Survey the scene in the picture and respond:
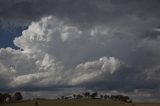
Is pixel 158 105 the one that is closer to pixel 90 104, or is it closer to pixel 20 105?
pixel 90 104

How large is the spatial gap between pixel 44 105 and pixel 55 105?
235 inches

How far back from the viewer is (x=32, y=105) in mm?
163250

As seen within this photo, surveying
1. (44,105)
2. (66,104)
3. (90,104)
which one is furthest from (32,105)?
(90,104)

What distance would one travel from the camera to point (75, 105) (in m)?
166

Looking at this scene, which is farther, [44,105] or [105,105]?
[105,105]

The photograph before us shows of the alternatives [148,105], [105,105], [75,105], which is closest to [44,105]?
[75,105]

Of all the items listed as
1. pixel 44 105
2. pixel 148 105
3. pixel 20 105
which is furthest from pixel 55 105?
pixel 148 105

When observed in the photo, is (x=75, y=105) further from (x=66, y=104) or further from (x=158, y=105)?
(x=158, y=105)

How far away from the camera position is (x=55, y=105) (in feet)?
540

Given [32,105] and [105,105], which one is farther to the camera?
[105,105]

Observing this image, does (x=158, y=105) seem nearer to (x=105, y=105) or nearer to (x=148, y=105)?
(x=148, y=105)

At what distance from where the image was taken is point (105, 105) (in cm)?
17388

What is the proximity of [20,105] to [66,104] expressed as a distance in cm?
2513

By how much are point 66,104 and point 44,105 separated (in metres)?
12.5
